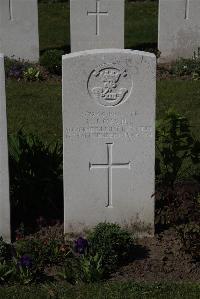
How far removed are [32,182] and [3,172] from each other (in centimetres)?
68

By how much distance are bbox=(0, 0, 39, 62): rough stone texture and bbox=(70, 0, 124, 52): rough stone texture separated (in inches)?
29.3

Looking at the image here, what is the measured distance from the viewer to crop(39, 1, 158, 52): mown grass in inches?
656

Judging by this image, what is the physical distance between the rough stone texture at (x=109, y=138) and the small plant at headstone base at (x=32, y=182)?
58 centimetres

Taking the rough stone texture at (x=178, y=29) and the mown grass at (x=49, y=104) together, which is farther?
the rough stone texture at (x=178, y=29)

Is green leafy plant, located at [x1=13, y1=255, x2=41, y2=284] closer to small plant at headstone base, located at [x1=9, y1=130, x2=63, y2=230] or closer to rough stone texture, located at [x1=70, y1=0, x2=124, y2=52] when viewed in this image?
small plant at headstone base, located at [x1=9, y1=130, x2=63, y2=230]

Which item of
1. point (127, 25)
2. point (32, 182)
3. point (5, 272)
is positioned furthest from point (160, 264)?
point (127, 25)

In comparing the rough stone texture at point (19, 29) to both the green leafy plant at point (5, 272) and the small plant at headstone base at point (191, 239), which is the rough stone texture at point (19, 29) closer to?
the small plant at headstone base at point (191, 239)

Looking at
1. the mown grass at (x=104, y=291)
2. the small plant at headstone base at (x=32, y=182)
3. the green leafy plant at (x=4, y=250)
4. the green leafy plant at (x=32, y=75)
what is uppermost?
the green leafy plant at (x=32, y=75)

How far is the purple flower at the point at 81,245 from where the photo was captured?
6.52 metres

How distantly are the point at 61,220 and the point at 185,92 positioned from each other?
5.45 metres

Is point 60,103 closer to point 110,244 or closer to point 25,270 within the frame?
point 110,244

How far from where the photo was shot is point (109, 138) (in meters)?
6.80

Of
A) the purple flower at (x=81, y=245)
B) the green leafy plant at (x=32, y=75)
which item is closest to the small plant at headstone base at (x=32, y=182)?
the purple flower at (x=81, y=245)

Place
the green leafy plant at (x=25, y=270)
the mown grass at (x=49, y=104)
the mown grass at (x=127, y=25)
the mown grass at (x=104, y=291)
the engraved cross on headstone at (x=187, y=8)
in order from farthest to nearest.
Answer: the mown grass at (x=127, y=25) < the engraved cross on headstone at (x=187, y=8) < the mown grass at (x=49, y=104) < the green leafy plant at (x=25, y=270) < the mown grass at (x=104, y=291)
